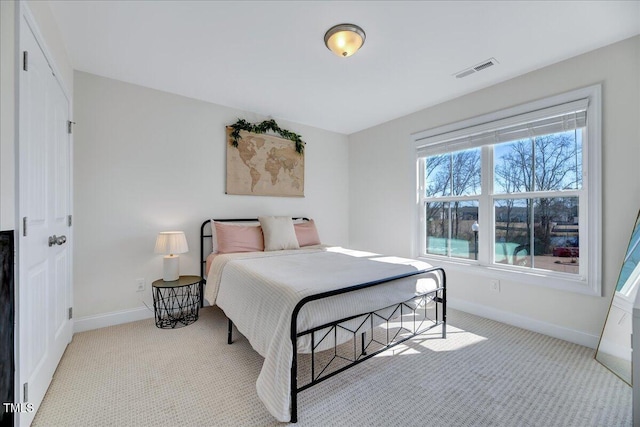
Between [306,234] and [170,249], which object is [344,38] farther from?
[170,249]

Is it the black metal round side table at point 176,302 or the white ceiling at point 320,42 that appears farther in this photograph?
the black metal round side table at point 176,302

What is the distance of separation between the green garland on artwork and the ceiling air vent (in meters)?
2.23

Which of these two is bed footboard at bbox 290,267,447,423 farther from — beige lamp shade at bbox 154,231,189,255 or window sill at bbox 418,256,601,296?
beige lamp shade at bbox 154,231,189,255

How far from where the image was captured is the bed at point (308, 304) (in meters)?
1.55

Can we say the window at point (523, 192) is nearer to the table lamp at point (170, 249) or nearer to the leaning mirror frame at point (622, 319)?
the leaning mirror frame at point (622, 319)

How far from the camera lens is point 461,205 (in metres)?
3.44

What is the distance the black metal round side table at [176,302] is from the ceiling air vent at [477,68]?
3.46 m

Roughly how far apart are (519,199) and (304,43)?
2677 mm

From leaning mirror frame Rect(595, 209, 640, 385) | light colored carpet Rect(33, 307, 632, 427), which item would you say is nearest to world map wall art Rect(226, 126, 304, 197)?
light colored carpet Rect(33, 307, 632, 427)

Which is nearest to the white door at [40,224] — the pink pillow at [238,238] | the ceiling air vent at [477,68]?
the pink pillow at [238,238]

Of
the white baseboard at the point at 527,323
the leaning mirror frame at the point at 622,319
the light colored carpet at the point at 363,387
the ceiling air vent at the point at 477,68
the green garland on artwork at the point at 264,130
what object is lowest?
the light colored carpet at the point at 363,387

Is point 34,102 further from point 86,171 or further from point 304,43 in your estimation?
point 304,43

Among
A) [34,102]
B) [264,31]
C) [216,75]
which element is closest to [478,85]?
[264,31]

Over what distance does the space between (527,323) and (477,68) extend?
258 cm
